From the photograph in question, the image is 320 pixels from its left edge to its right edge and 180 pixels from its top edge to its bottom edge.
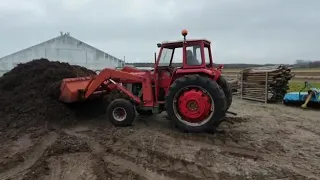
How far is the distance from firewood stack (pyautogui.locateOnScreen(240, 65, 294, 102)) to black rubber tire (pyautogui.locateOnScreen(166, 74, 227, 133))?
673 centimetres

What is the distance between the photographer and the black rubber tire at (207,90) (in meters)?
7.42

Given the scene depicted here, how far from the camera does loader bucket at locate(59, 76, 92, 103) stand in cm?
877

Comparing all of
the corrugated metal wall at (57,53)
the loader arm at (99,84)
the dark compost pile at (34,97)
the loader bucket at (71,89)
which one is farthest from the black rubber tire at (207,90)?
the corrugated metal wall at (57,53)

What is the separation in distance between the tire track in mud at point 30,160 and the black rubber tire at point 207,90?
2.72 meters

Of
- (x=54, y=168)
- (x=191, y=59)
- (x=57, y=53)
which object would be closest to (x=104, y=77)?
(x=191, y=59)

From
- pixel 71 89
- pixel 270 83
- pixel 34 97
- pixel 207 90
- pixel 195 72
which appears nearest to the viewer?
pixel 207 90

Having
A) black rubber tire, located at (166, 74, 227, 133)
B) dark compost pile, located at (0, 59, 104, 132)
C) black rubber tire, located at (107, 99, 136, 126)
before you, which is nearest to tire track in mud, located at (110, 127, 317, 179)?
black rubber tire, located at (166, 74, 227, 133)

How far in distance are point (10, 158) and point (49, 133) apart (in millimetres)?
Answer: 1804

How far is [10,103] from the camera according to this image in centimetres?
922

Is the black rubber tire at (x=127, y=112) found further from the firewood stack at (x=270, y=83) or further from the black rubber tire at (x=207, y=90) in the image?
the firewood stack at (x=270, y=83)

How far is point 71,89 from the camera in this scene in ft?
28.8

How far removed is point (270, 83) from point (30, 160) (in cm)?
1042

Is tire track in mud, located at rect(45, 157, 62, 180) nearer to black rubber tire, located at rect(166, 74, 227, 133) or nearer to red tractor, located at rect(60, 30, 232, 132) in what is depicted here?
red tractor, located at rect(60, 30, 232, 132)

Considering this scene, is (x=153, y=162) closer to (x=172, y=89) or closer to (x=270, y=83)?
(x=172, y=89)
